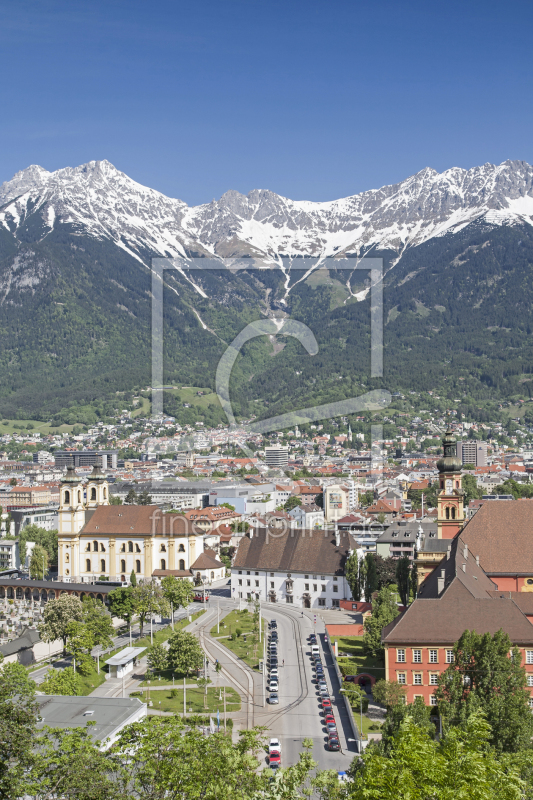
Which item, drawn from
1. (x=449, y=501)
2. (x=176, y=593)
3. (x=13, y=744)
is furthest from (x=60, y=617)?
(x=13, y=744)

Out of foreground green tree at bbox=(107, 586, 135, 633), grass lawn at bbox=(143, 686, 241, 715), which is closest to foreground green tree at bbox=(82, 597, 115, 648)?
foreground green tree at bbox=(107, 586, 135, 633)

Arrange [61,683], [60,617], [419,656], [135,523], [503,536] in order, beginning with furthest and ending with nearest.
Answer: [135,523], [60,617], [503,536], [61,683], [419,656]

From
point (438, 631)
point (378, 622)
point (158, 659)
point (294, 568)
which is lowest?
point (158, 659)

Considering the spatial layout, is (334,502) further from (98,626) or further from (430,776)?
(430,776)

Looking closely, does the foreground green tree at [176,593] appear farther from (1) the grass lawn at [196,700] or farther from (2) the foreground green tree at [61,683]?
(2) the foreground green tree at [61,683]

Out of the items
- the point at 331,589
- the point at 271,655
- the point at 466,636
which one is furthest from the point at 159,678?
the point at 331,589
